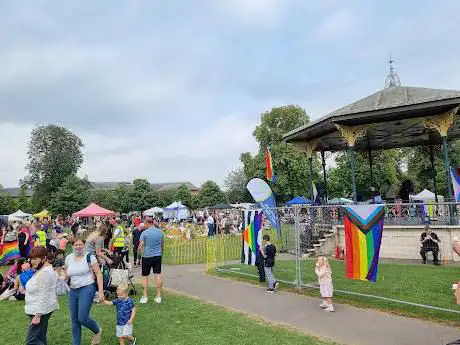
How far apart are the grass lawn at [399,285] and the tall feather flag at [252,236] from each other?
0.88 meters

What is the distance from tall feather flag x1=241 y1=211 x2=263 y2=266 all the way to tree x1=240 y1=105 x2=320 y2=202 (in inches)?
1354

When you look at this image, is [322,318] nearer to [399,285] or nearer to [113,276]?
[399,285]

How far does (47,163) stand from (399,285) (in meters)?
68.9

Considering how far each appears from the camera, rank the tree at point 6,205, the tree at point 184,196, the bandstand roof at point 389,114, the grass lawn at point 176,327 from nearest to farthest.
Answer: the grass lawn at point 176,327
the bandstand roof at point 389,114
the tree at point 6,205
the tree at point 184,196

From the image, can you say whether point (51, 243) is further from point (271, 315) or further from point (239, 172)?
point (239, 172)

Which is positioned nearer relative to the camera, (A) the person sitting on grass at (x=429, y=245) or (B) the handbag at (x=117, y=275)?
(B) the handbag at (x=117, y=275)

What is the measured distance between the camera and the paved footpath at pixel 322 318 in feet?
20.2

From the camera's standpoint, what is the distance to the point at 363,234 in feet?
25.5

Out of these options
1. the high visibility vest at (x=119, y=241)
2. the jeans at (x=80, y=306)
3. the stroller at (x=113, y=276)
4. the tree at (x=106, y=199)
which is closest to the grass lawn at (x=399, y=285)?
the high visibility vest at (x=119, y=241)

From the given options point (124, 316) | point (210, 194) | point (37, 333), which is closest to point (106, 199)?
point (210, 194)

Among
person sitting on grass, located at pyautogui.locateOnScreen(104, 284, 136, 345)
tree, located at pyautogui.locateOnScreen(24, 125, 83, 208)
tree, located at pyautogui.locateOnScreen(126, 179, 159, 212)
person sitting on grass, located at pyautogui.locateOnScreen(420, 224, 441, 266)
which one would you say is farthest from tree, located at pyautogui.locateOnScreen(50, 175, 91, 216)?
person sitting on grass, located at pyautogui.locateOnScreen(104, 284, 136, 345)

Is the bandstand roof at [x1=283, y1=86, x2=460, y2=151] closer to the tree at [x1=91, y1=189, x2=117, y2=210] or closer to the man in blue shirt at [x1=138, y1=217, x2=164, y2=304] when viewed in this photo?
the man in blue shirt at [x1=138, y1=217, x2=164, y2=304]

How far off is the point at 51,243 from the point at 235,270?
886cm

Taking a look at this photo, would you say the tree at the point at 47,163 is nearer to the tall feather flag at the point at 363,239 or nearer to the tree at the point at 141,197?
the tree at the point at 141,197
